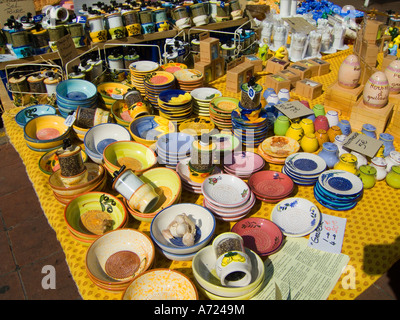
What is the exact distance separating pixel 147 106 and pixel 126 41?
2.25 m

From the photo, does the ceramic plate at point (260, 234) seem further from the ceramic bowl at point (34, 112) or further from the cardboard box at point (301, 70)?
the cardboard box at point (301, 70)

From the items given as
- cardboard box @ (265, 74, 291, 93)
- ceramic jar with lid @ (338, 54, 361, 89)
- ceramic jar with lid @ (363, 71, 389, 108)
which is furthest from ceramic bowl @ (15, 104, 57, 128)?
ceramic jar with lid @ (363, 71, 389, 108)

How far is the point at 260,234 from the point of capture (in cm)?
258

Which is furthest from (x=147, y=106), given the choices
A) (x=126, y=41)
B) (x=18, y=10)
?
(x=18, y=10)

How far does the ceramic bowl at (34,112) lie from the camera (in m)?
3.96

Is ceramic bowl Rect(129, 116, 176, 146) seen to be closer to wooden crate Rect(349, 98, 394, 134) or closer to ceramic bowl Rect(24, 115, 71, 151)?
ceramic bowl Rect(24, 115, 71, 151)

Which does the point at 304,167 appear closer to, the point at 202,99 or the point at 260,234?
the point at 260,234

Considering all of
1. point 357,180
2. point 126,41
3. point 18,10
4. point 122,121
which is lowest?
point 357,180

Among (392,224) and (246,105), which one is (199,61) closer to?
(246,105)

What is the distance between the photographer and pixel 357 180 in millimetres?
2955

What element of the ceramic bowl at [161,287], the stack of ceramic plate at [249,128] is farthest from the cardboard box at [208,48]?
the ceramic bowl at [161,287]

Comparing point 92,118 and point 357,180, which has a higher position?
point 92,118

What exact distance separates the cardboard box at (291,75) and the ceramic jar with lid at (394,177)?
7.02 feet

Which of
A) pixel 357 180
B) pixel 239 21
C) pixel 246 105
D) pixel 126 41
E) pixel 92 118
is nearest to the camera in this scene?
pixel 357 180
